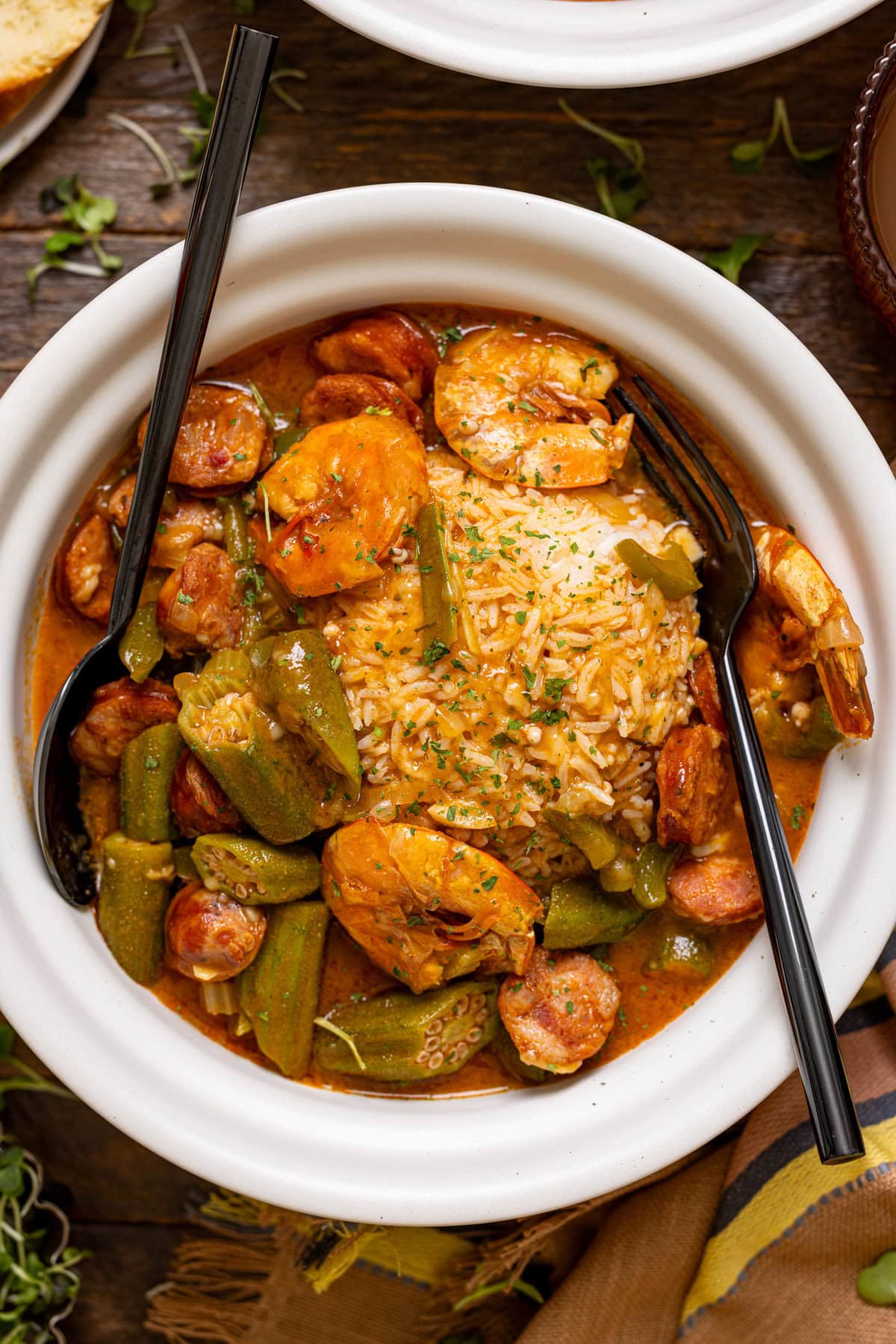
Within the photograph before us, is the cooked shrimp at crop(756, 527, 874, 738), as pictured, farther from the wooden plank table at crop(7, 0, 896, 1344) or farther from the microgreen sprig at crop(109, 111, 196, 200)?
the microgreen sprig at crop(109, 111, 196, 200)

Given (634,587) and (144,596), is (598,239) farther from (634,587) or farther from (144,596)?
(144,596)

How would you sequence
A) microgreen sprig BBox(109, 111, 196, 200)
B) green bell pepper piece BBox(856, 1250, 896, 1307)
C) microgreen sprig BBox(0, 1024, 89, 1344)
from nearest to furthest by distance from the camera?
green bell pepper piece BBox(856, 1250, 896, 1307) → microgreen sprig BBox(109, 111, 196, 200) → microgreen sprig BBox(0, 1024, 89, 1344)

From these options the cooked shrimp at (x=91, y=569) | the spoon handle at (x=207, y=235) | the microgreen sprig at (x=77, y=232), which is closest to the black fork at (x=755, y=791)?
the spoon handle at (x=207, y=235)

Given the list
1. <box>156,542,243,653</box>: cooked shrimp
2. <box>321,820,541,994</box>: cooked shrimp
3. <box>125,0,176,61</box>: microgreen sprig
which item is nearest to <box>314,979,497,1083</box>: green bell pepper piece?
<box>321,820,541,994</box>: cooked shrimp

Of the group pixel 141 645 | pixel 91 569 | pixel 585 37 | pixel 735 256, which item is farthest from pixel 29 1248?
pixel 585 37

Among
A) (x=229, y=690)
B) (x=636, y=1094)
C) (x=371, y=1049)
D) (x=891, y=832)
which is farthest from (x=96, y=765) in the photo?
(x=891, y=832)

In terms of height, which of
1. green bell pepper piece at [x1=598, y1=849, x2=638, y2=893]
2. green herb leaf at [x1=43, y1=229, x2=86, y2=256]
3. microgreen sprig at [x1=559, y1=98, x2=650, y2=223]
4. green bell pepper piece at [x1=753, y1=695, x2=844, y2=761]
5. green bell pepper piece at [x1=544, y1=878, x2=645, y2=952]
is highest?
microgreen sprig at [x1=559, y1=98, x2=650, y2=223]
